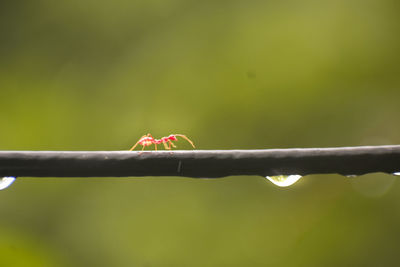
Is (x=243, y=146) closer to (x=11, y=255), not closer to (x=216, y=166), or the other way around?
(x=11, y=255)

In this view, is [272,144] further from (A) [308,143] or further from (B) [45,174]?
(B) [45,174]

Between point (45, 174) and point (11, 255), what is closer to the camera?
point (45, 174)

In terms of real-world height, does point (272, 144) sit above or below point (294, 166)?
below

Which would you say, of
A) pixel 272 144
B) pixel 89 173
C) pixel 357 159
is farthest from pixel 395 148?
pixel 272 144

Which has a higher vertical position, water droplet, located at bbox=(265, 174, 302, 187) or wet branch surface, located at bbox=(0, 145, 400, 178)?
wet branch surface, located at bbox=(0, 145, 400, 178)

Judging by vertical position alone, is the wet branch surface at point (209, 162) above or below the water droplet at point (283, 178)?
above

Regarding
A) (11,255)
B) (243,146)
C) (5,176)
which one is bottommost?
(11,255)
